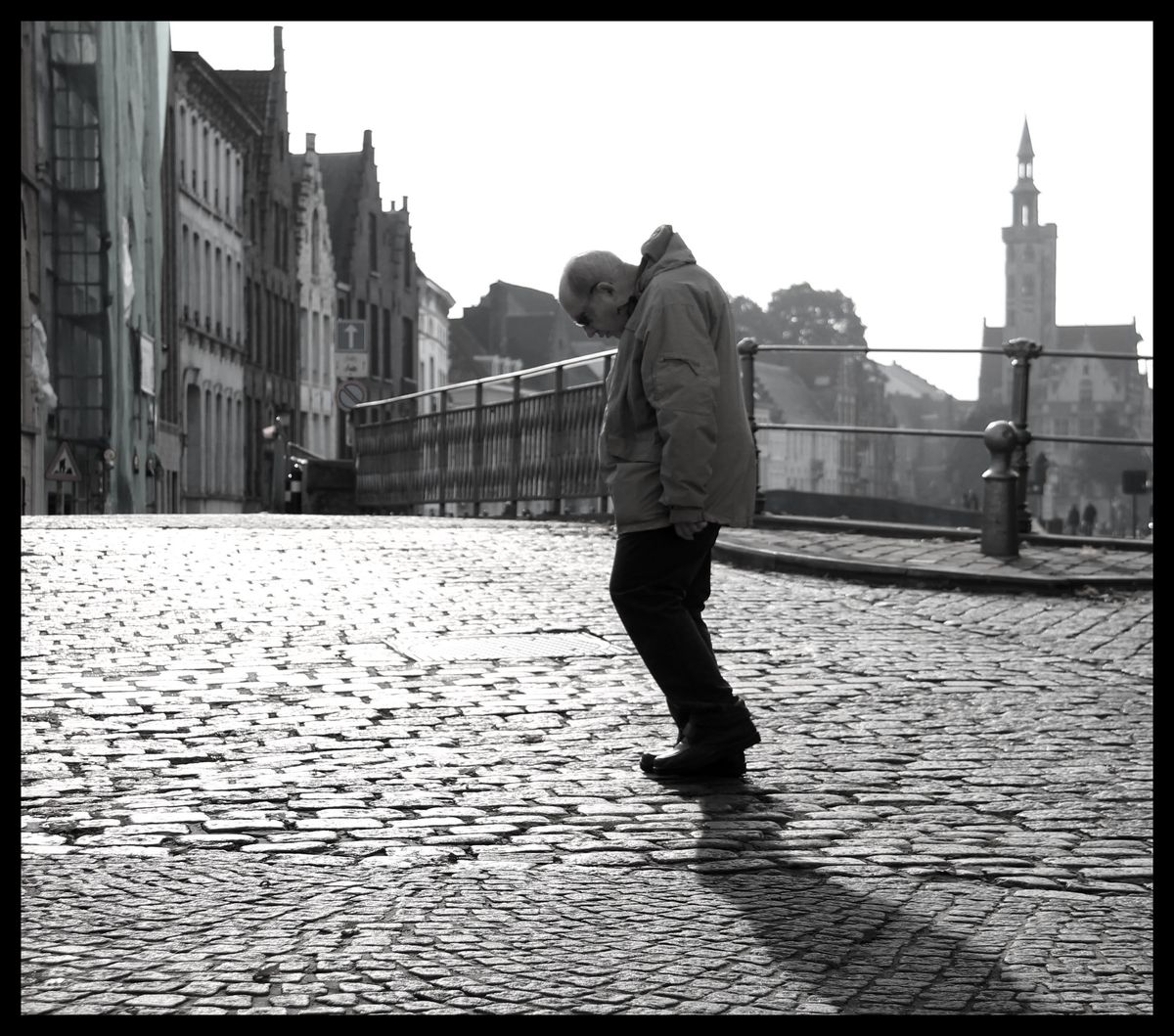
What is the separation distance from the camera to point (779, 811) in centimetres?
564

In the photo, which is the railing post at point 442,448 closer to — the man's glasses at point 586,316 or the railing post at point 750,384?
the railing post at point 750,384

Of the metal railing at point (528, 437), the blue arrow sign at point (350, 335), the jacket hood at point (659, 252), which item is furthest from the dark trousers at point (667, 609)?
the blue arrow sign at point (350, 335)

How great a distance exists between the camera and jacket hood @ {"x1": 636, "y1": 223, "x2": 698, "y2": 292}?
6000 mm

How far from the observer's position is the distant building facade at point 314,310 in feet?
242

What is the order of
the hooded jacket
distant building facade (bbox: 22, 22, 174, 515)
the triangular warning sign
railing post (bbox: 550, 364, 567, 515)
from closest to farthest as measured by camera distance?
1. the hooded jacket
2. railing post (bbox: 550, 364, 567, 515)
3. the triangular warning sign
4. distant building facade (bbox: 22, 22, 174, 515)

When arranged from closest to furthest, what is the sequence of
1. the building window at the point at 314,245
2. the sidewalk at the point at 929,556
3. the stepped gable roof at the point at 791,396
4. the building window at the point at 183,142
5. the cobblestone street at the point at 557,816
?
the cobblestone street at the point at 557,816 < the sidewalk at the point at 929,556 < the stepped gable roof at the point at 791,396 < the building window at the point at 183,142 < the building window at the point at 314,245

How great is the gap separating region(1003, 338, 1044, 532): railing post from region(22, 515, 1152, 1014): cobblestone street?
3.55 m

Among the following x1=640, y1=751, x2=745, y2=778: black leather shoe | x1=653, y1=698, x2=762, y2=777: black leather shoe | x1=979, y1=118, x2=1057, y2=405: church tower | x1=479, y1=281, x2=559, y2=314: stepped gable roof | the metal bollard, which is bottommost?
x1=640, y1=751, x2=745, y2=778: black leather shoe

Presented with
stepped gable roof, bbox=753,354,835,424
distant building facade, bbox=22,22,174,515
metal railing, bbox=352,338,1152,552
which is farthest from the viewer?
distant building facade, bbox=22,22,174,515

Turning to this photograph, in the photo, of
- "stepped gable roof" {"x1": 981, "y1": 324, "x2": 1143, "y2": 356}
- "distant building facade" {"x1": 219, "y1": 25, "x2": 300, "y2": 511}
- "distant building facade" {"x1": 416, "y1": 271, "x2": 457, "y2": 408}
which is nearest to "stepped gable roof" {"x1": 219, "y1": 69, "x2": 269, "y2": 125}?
"distant building facade" {"x1": 219, "y1": 25, "x2": 300, "y2": 511}

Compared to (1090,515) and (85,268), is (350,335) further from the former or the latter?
(1090,515)

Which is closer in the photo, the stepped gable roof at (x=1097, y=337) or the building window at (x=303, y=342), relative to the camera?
the building window at (x=303, y=342)

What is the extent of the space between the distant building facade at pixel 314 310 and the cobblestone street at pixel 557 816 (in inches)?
2530

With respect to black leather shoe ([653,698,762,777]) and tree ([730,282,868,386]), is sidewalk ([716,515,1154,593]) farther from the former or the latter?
tree ([730,282,868,386])
